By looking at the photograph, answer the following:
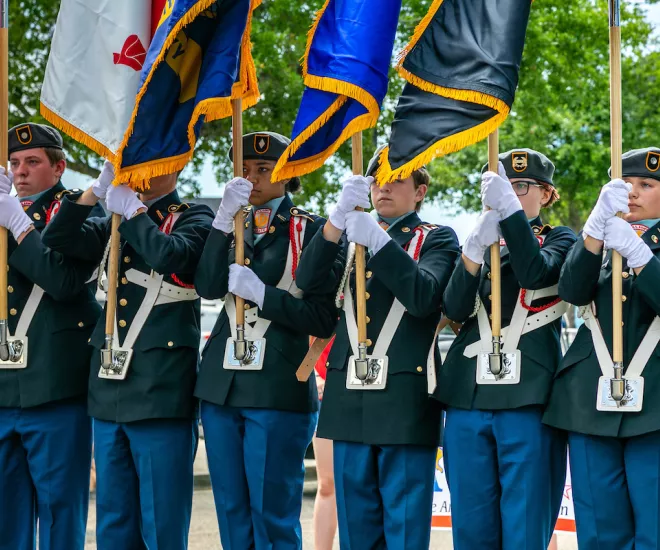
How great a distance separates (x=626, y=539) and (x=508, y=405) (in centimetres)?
75

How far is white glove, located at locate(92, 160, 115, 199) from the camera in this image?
563 centimetres

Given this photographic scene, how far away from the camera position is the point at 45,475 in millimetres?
5879

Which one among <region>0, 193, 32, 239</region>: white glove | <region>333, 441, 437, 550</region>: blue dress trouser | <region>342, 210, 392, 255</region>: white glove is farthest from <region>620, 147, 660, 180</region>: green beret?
<region>0, 193, 32, 239</region>: white glove

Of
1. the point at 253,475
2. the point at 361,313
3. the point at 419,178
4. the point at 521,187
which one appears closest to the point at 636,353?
the point at 521,187

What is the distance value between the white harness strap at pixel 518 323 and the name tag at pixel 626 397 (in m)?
0.43

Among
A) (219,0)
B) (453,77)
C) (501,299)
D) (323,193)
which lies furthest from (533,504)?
(323,193)

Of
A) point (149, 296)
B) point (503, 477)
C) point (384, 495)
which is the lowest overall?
point (384, 495)

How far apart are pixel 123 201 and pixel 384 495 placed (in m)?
→ 1.87

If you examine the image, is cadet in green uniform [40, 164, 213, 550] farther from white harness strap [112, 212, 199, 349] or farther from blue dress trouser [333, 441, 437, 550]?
blue dress trouser [333, 441, 437, 550]

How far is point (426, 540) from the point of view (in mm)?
5223

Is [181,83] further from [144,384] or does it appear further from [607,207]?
[607,207]

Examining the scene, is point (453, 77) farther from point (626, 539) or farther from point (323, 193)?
point (323, 193)

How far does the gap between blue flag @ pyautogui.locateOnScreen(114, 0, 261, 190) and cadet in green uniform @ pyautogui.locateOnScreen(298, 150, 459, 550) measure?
88cm

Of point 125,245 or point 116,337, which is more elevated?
point 125,245
